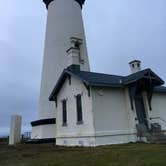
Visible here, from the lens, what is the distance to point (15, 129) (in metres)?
17.8

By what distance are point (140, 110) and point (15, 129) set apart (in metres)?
10.6

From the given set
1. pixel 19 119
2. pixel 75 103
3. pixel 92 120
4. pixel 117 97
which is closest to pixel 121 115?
pixel 117 97

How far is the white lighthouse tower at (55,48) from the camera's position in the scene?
57.1ft

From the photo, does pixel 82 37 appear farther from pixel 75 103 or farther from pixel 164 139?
pixel 164 139

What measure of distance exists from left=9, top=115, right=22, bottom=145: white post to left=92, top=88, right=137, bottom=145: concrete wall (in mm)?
8567

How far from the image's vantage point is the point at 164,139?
475 inches

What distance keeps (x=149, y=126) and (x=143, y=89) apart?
8.14 ft

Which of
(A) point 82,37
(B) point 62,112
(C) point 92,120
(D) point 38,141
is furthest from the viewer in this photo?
(A) point 82,37

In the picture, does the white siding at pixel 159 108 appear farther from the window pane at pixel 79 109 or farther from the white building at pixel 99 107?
the window pane at pixel 79 109

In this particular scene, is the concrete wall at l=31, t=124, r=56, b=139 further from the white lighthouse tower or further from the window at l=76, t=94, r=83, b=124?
the window at l=76, t=94, r=83, b=124

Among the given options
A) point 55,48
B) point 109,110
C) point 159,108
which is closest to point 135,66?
point 159,108

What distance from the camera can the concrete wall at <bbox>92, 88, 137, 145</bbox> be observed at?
12.1 meters

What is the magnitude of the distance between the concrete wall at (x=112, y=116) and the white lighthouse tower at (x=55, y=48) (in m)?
5.94

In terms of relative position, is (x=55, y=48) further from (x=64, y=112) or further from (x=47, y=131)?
(x=47, y=131)
